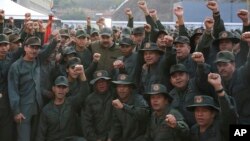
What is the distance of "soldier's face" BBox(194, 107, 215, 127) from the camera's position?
4.79 metres

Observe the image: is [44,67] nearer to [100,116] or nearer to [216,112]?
[100,116]

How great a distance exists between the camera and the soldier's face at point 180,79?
554 cm

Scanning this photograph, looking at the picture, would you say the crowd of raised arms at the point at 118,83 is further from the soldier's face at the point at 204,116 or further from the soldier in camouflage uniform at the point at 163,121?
the soldier's face at the point at 204,116

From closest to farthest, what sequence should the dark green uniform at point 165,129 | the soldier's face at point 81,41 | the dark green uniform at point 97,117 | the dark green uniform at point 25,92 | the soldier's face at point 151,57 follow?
the dark green uniform at point 165,129
the soldier's face at point 151,57
the dark green uniform at point 97,117
the dark green uniform at point 25,92
the soldier's face at point 81,41

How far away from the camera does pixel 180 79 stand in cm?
554

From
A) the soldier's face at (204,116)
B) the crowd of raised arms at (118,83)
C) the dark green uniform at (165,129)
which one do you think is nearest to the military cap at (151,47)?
the crowd of raised arms at (118,83)

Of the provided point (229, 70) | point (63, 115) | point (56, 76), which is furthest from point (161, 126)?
point (56, 76)

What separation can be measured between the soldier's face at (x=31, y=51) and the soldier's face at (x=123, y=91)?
1.32 metres

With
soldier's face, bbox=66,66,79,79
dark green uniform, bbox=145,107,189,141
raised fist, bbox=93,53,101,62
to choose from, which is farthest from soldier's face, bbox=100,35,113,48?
dark green uniform, bbox=145,107,189,141

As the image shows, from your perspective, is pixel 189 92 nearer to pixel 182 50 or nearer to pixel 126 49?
pixel 182 50

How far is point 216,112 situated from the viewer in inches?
190

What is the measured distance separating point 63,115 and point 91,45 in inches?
62.9

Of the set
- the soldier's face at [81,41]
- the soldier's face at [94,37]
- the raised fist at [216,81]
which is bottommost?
the raised fist at [216,81]

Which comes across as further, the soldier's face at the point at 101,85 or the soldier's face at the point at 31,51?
the soldier's face at the point at 31,51
